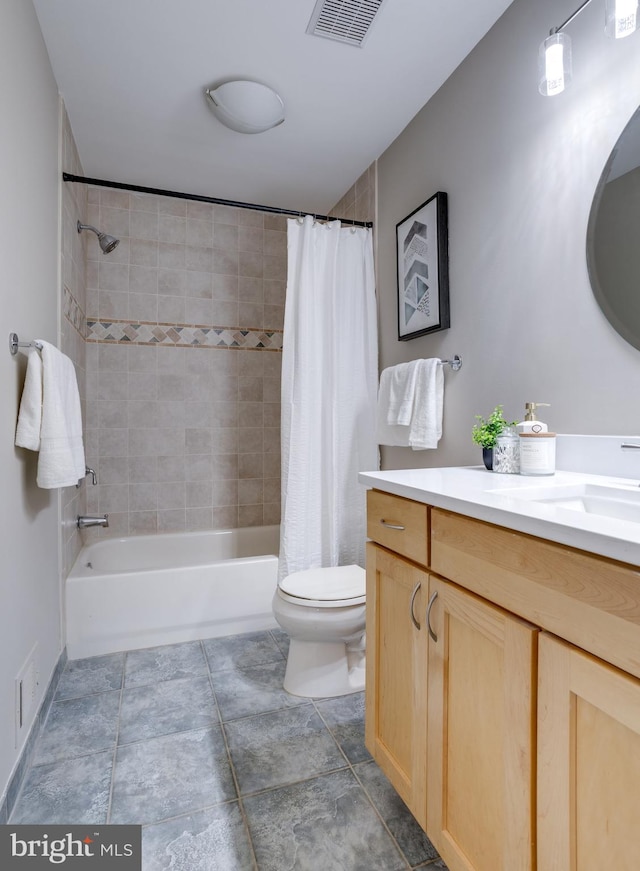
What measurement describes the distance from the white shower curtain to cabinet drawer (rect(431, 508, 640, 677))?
4.24 feet

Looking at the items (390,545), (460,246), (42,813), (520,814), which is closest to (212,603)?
(42,813)

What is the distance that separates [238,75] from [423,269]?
3.43ft

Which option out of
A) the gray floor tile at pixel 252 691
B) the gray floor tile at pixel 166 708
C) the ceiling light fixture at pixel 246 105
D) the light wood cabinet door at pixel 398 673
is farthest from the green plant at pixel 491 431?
the ceiling light fixture at pixel 246 105

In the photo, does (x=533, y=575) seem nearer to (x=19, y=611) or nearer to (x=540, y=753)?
(x=540, y=753)

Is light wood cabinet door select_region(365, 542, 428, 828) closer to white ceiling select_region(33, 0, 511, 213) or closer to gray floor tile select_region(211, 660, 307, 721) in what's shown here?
gray floor tile select_region(211, 660, 307, 721)

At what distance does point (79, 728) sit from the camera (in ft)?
5.04

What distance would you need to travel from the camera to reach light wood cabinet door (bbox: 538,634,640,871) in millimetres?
573

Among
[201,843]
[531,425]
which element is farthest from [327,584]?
[531,425]

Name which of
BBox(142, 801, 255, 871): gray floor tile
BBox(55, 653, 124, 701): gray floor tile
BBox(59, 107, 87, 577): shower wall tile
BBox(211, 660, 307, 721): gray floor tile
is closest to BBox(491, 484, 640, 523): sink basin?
BBox(142, 801, 255, 871): gray floor tile

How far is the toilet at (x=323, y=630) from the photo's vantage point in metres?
1.61

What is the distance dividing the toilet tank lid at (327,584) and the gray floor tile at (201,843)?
24.9 inches

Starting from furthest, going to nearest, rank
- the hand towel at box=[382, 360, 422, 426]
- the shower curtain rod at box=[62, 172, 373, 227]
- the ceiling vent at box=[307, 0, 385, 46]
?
the shower curtain rod at box=[62, 172, 373, 227]
the hand towel at box=[382, 360, 422, 426]
the ceiling vent at box=[307, 0, 385, 46]

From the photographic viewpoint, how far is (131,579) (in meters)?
2.08

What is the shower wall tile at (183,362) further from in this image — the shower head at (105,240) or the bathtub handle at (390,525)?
the bathtub handle at (390,525)
